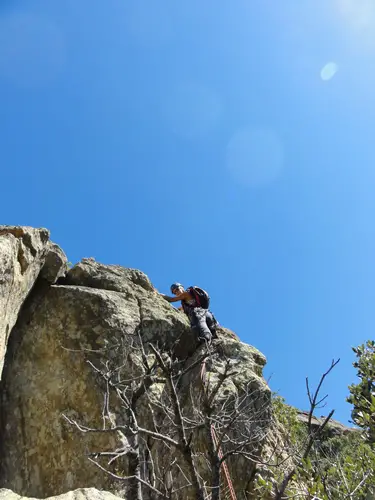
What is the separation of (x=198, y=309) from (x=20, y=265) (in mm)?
6022

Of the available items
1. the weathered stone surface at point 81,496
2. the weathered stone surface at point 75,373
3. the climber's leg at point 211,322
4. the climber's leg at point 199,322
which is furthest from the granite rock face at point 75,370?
the weathered stone surface at point 81,496

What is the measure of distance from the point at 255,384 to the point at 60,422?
5.81 m

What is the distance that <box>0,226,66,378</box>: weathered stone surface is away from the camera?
10.4 m

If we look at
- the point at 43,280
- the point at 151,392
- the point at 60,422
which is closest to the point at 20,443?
the point at 60,422

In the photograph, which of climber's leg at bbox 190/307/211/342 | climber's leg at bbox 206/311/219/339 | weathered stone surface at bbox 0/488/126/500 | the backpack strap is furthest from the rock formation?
weathered stone surface at bbox 0/488/126/500

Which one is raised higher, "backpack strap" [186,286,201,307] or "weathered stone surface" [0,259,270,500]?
"backpack strap" [186,286,201,307]

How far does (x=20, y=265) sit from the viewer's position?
1152 centimetres

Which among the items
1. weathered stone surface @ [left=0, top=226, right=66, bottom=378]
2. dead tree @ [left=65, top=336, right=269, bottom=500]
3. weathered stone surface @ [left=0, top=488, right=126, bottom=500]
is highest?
weathered stone surface @ [left=0, top=226, right=66, bottom=378]

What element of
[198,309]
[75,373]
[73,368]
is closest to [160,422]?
[75,373]

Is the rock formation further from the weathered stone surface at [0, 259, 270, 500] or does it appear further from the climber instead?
the climber

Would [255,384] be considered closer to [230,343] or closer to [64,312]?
[230,343]

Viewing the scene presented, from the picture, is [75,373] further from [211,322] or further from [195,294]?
[195,294]

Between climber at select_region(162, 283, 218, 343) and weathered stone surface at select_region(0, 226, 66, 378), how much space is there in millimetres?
4546

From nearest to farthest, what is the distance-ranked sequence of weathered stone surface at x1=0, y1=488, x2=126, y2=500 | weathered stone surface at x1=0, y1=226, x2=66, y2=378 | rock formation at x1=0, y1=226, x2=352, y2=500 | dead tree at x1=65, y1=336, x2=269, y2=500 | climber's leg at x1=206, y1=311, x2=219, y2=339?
weathered stone surface at x1=0, y1=488, x2=126, y2=500 < dead tree at x1=65, y1=336, x2=269, y2=500 < rock formation at x1=0, y1=226, x2=352, y2=500 < weathered stone surface at x1=0, y1=226, x2=66, y2=378 < climber's leg at x1=206, y1=311, x2=219, y2=339
